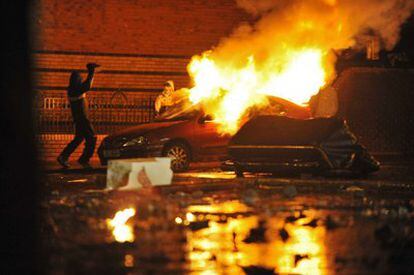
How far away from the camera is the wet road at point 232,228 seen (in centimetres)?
654

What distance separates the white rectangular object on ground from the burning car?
2296mm

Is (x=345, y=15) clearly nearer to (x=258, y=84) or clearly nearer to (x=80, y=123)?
(x=258, y=84)

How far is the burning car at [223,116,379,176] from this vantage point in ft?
46.5

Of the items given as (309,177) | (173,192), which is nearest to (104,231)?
(173,192)

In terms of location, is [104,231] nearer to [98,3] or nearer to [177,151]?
[177,151]

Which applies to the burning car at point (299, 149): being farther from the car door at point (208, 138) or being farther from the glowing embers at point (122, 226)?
the glowing embers at point (122, 226)

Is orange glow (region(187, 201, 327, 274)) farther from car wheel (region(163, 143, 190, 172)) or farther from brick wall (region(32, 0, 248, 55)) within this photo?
brick wall (region(32, 0, 248, 55))

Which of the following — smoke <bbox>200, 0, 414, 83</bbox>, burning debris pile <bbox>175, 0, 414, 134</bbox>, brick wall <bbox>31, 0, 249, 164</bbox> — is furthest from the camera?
brick wall <bbox>31, 0, 249, 164</bbox>

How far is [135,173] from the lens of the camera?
12320mm

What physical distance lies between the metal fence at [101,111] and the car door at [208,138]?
523 cm

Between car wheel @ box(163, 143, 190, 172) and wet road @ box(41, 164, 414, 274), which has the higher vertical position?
car wheel @ box(163, 143, 190, 172)

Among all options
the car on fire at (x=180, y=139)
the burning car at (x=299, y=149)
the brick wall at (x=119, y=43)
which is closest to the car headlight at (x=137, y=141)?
the car on fire at (x=180, y=139)

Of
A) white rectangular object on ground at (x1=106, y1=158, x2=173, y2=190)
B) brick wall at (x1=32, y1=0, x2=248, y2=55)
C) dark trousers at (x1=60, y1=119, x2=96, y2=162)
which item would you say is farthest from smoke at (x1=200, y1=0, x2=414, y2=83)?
white rectangular object on ground at (x1=106, y1=158, x2=173, y2=190)

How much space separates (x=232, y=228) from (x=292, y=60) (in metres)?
10.5
